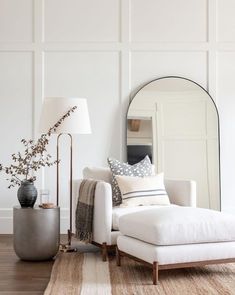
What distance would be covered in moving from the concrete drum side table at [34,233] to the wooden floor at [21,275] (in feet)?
0.25

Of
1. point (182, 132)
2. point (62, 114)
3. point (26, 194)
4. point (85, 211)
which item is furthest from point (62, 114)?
point (182, 132)

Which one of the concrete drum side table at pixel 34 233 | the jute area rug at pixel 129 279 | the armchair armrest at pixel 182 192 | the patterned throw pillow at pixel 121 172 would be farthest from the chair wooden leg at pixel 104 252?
the armchair armrest at pixel 182 192

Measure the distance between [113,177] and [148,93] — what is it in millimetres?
1400

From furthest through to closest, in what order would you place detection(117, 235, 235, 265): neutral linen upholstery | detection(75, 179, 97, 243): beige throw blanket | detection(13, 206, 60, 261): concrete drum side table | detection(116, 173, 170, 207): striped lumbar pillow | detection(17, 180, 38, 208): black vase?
detection(116, 173, 170, 207): striped lumbar pillow → detection(75, 179, 97, 243): beige throw blanket → detection(17, 180, 38, 208): black vase → detection(13, 206, 60, 261): concrete drum side table → detection(117, 235, 235, 265): neutral linen upholstery

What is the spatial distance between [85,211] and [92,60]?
2029mm

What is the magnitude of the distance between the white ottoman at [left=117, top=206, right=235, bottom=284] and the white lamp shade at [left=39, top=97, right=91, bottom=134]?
1.10m

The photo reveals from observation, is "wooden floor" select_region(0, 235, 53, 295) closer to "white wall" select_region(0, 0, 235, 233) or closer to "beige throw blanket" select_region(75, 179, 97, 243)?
"beige throw blanket" select_region(75, 179, 97, 243)

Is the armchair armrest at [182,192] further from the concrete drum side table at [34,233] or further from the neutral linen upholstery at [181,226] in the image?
the concrete drum side table at [34,233]

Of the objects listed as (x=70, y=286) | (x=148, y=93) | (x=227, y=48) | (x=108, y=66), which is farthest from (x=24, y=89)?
(x=70, y=286)

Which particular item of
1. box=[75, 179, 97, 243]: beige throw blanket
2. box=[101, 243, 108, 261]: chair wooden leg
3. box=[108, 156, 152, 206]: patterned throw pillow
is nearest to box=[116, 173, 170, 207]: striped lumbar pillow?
box=[108, 156, 152, 206]: patterned throw pillow

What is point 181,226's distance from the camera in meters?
3.91

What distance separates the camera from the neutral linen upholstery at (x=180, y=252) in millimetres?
3852

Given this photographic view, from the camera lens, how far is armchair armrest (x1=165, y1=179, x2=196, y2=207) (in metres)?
5.21

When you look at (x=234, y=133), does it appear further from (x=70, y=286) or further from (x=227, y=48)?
(x=70, y=286)
